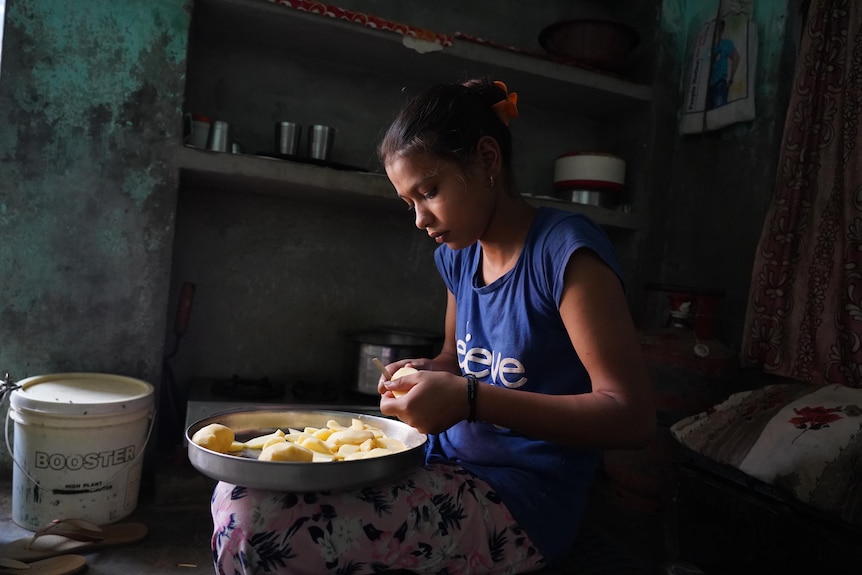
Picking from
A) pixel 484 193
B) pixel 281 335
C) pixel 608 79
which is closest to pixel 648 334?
pixel 608 79

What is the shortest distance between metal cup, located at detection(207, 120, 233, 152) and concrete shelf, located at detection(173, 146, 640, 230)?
15cm

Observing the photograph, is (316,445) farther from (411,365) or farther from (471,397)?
(411,365)

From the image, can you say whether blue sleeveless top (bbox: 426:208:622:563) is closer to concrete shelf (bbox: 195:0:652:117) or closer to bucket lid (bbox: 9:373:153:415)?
bucket lid (bbox: 9:373:153:415)

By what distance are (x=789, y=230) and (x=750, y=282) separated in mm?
408

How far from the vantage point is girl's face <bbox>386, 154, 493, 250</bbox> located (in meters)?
1.42

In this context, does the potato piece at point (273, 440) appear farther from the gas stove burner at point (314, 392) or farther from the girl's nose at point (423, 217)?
the gas stove burner at point (314, 392)

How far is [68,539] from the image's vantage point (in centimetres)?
210

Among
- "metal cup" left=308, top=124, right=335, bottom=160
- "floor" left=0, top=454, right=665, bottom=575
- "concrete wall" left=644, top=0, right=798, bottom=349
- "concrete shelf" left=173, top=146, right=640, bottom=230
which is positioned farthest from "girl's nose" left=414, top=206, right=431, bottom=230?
"concrete wall" left=644, top=0, right=798, bottom=349

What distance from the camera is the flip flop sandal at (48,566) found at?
1.87 m

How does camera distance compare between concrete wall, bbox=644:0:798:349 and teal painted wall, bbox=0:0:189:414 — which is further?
concrete wall, bbox=644:0:798:349

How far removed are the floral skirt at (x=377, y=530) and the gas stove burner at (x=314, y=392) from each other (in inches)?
63.8

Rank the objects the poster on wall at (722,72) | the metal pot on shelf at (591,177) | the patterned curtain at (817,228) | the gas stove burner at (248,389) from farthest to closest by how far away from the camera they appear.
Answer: the metal pot on shelf at (591,177) < the poster on wall at (722,72) < the gas stove burner at (248,389) < the patterned curtain at (817,228)

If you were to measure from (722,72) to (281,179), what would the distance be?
252 cm

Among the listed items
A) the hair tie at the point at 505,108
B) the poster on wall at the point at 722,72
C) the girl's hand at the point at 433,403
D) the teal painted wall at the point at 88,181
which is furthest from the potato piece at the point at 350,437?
the poster on wall at the point at 722,72
